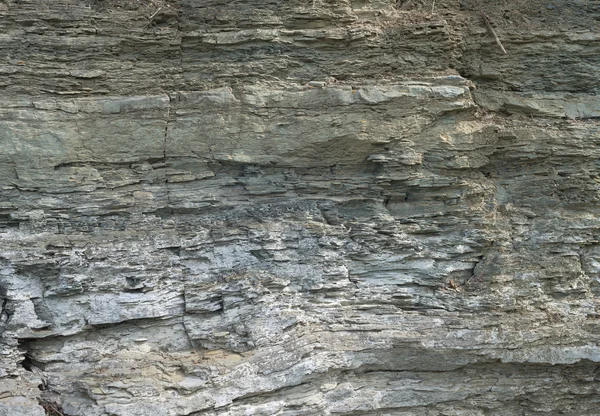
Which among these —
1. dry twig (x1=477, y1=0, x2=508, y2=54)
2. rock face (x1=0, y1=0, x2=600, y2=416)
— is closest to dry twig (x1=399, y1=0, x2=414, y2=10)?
rock face (x1=0, y1=0, x2=600, y2=416)

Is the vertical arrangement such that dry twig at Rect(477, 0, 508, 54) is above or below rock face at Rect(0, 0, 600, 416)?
above

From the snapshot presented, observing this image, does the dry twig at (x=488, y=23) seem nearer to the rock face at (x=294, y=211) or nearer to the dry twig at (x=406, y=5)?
the rock face at (x=294, y=211)

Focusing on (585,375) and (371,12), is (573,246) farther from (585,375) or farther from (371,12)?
(371,12)

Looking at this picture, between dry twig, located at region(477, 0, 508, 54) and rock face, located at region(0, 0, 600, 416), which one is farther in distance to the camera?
dry twig, located at region(477, 0, 508, 54)

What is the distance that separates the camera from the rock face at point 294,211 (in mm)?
6430

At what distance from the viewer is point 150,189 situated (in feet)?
22.4

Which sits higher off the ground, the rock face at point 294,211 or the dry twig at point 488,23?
the dry twig at point 488,23

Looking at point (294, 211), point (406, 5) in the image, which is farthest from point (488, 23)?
point (294, 211)

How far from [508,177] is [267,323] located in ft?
11.4

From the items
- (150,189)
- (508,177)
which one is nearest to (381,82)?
(508,177)

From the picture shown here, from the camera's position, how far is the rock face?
6430 millimetres

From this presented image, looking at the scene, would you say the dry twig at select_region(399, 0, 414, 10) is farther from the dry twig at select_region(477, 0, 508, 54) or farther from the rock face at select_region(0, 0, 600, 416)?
the dry twig at select_region(477, 0, 508, 54)

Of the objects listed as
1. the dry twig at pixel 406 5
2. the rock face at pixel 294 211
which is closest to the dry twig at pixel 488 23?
the rock face at pixel 294 211

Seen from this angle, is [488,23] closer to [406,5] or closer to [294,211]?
[406,5]
